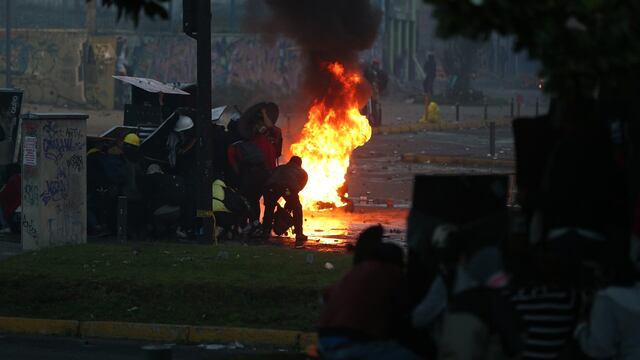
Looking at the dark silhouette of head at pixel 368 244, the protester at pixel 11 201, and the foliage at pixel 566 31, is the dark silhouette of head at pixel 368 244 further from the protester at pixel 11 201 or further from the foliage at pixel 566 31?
the protester at pixel 11 201

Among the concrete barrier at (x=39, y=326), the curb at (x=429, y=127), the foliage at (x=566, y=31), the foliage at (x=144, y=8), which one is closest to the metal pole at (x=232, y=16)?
the curb at (x=429, y=127)

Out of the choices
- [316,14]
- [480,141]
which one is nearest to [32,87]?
[480,141]

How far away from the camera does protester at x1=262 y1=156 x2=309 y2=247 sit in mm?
17922

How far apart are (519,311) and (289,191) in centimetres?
1080

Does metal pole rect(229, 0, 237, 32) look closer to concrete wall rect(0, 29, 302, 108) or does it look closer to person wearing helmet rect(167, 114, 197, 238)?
concrete wall rect(0, 29, 302, 108)

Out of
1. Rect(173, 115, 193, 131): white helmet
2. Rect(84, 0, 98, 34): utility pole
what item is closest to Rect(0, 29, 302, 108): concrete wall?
Rect(84, 0, 98, 34): utility pole

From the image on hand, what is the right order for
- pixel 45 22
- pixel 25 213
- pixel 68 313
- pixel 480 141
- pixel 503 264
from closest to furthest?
pixel 503 264 → pixel 68 313 → pixel 25 213 → pixel 480 141 → pixel 45 22

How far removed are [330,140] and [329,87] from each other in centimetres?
93

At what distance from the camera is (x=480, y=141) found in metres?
37.7

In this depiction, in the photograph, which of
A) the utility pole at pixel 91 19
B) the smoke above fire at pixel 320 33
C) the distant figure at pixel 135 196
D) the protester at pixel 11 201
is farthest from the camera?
the utility pole at pixel 91 19

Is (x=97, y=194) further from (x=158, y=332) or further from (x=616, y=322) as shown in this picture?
(x=616, y=322)

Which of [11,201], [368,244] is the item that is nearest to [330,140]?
[11,201]

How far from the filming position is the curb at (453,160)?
2962 cm

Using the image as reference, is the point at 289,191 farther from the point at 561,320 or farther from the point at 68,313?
the point at 561,320
